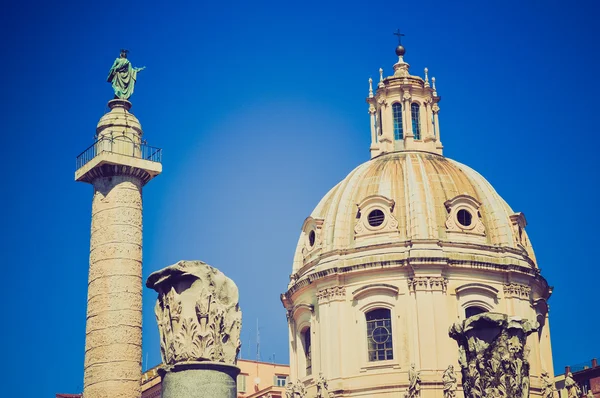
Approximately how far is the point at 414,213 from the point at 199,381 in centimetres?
4666

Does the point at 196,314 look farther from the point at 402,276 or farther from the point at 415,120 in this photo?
the point at 415,120

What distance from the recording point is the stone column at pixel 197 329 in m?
16.2

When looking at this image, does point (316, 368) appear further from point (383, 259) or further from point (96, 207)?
point (96, 207)

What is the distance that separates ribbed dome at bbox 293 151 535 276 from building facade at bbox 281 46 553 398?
0.21 ft

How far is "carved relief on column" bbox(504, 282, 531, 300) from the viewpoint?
202 ft

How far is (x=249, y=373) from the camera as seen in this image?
7450 cm

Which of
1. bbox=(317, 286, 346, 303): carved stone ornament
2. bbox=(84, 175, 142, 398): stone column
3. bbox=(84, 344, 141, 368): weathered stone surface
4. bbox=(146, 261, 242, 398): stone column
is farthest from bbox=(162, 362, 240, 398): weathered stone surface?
bbox=(317, 286, 346, 303): carved stone ornament

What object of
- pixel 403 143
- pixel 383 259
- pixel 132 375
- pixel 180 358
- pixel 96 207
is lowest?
pixel 180 358

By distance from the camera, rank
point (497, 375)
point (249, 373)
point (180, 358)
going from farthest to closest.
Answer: point (249, 373)
point (497, 375)
point (180, 358)

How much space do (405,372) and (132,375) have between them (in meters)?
22.2

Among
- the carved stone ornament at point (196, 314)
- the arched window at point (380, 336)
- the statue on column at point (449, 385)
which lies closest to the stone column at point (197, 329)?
the carved stone ornament at point (196, 314)

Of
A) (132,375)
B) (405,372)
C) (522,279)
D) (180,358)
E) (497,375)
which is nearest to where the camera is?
(180,358)

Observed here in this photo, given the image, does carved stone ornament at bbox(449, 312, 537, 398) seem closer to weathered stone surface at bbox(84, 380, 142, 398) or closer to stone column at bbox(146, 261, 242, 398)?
stone column at bbox(146, 261, 242, 398)

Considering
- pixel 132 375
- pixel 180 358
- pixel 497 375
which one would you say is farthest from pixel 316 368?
pixel 180 358
